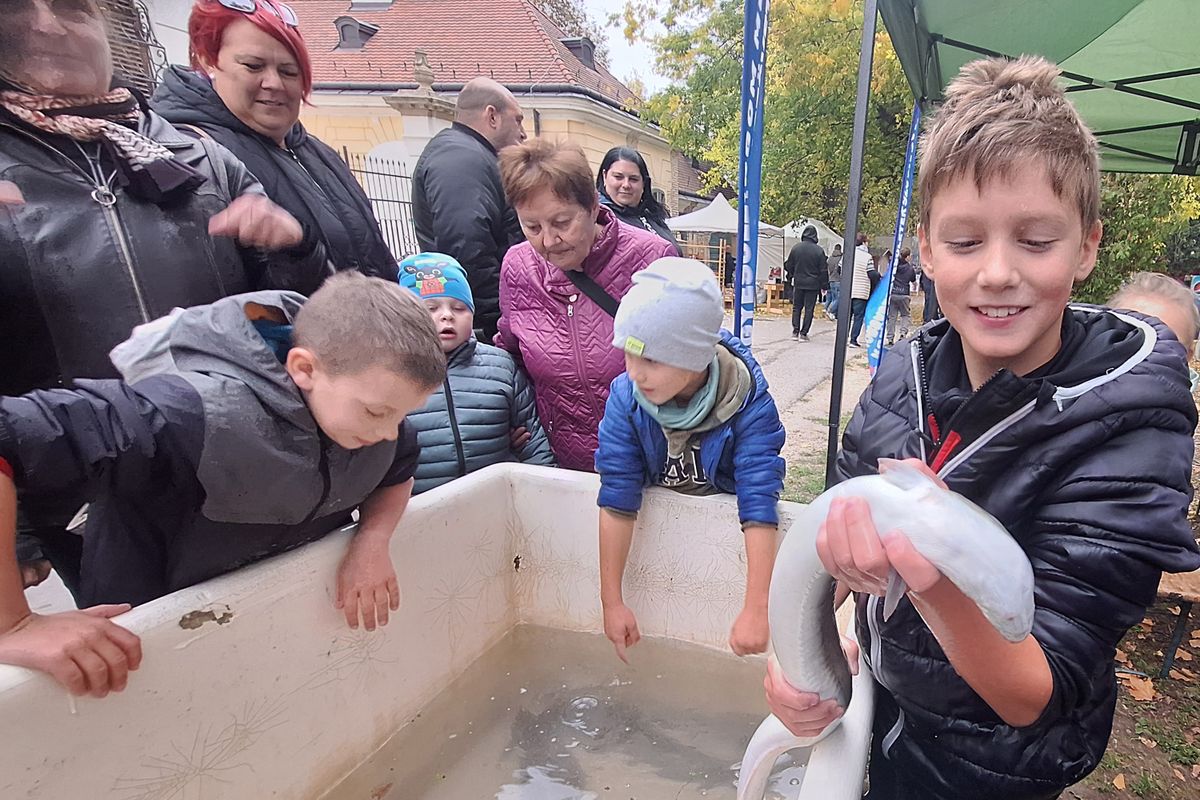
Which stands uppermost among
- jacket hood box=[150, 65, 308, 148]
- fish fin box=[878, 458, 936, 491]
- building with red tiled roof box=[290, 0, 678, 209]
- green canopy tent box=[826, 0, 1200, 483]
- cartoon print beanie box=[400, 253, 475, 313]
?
building with red tiled roof box=[290, 0, 678, 209]

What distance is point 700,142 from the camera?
17938mm

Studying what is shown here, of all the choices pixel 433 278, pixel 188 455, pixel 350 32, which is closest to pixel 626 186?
pixel 433 278

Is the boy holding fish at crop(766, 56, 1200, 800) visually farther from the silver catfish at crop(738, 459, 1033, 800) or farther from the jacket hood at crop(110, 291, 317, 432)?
the jacket hood at crop(110, 291, 317, 432)

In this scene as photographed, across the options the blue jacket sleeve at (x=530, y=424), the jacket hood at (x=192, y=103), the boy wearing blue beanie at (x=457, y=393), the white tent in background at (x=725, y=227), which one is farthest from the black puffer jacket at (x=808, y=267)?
the jacket hood at (x=192, y=103)

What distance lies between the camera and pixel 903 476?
0.64 metres

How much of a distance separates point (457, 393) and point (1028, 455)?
1.53 metres

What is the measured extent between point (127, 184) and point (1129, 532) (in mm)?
1773

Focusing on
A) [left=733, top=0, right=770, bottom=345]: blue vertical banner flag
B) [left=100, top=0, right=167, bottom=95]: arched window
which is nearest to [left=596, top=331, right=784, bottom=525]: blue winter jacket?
[left=733, top=0, right=770, bottom=345]: blue vertical banner flag

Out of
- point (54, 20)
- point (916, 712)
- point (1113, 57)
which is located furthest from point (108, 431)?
point (1113, 57)

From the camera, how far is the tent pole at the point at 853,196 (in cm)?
300

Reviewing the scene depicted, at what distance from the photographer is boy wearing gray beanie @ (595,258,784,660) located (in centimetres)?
150

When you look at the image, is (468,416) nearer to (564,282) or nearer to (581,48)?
(564,282)

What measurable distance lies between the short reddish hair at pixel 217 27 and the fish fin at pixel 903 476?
1.91m

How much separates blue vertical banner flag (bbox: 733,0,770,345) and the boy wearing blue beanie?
4.66ft
